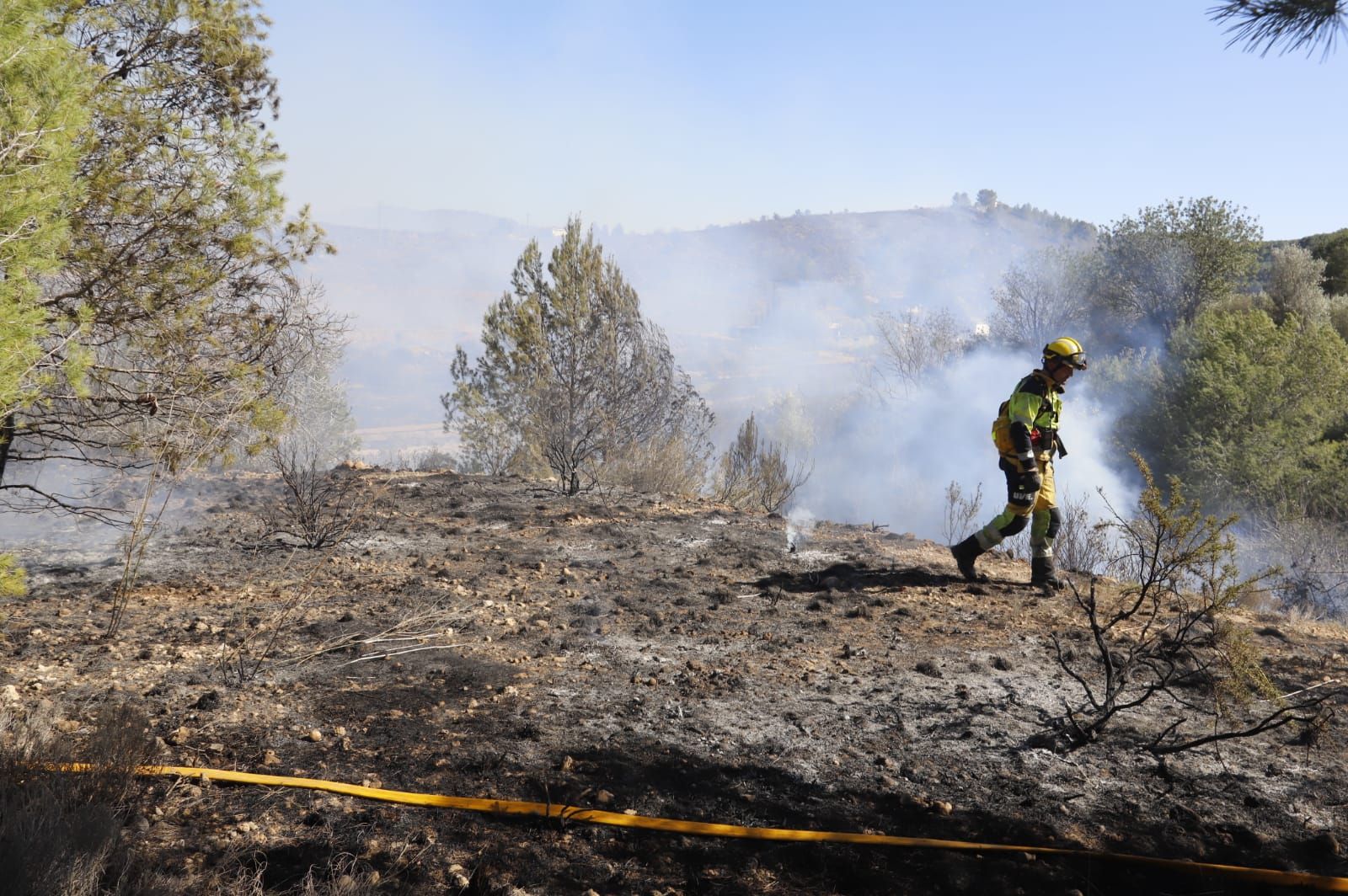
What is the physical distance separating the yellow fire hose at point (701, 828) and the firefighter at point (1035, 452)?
11.0ft

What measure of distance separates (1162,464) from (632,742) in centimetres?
2149

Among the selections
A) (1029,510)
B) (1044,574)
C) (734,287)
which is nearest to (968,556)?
(1044,574)

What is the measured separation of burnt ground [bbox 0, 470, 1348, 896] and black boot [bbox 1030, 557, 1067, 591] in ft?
0.71

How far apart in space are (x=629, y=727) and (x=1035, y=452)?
3829 millimetres

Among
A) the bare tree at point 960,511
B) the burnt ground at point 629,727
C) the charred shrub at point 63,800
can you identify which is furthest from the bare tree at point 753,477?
the charred shrub at point 63,800

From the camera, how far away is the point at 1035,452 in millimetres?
5961

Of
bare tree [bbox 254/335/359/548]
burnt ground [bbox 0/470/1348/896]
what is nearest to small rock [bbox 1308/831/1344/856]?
burnt ground [bbox 0/470/1348/896]

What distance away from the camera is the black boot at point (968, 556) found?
6238mm

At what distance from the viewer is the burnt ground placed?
2605mm

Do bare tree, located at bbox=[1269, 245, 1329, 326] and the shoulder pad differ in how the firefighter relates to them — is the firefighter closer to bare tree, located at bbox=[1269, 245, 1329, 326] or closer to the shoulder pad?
the shoulder pad

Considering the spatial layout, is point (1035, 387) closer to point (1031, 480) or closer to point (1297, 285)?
point (1031, 480)

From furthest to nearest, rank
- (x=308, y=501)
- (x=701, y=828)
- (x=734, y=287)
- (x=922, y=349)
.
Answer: (x=734, y=287) → (x=922, y=349) → (x=308, y=501) → (x=701, y=828)

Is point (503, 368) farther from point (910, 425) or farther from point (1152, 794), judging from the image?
point (910, 425)

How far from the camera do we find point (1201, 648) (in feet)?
16.0
